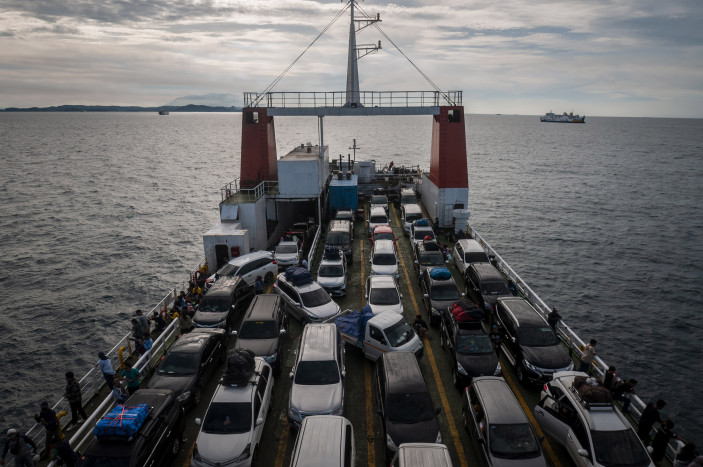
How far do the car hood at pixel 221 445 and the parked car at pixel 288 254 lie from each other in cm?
1291

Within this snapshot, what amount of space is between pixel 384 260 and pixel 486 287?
521 centimetres

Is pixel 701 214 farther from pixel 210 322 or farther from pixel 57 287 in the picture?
pixel 57 287

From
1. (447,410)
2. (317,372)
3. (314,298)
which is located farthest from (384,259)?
(317,372)

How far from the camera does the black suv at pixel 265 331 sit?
45.2 feet

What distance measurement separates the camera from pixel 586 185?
7850cm

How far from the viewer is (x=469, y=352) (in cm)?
1335

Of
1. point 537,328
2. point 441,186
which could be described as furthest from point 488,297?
point 441,186

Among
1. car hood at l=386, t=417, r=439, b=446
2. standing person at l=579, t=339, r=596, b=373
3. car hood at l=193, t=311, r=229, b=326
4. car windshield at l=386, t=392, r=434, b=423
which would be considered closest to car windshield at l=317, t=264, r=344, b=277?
car hood at l=193, t=311, r=229, b=326

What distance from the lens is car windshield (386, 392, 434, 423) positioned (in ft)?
34.4

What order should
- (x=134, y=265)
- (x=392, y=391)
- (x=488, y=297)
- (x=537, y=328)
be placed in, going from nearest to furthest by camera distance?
1. (x=392, y=391)
2. (x=537, y=328)
3. (x=488, y=297)
4. (x=134, y=265)

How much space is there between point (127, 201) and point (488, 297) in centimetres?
6237

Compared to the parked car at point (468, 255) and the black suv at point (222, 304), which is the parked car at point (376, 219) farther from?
the black suv at point (222, 304)

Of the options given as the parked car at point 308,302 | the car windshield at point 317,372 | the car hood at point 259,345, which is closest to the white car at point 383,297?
the parked car at point 308,302

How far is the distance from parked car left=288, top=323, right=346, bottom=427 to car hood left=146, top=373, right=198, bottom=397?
2.96 metres
